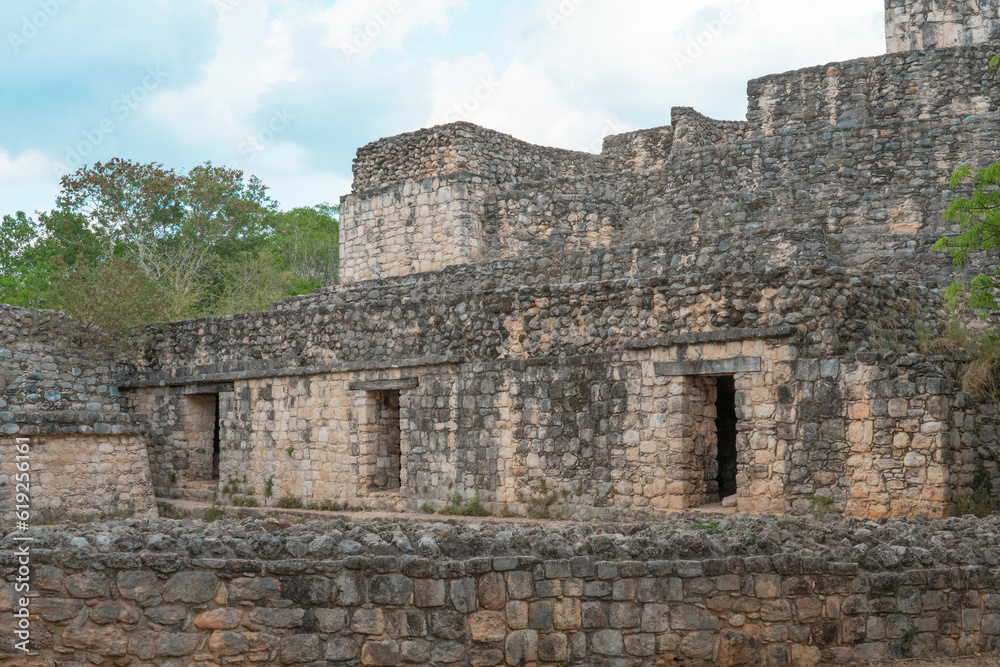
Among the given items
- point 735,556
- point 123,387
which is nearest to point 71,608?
point 735,556

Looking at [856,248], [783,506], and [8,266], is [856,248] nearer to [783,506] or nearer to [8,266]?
[783,506]

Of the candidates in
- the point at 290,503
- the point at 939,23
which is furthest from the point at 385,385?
the point at 939,23

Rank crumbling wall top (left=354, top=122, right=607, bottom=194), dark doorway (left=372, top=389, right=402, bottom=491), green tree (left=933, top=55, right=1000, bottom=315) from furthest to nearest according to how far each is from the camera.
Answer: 1. crumbling wall top (left=354, top=122, right=607, bottom=194)
2. dark doorway (left=372, top=389, right=402, bottom=491)
3. green tree (left=933, top=55, right=1000, bottom=315)

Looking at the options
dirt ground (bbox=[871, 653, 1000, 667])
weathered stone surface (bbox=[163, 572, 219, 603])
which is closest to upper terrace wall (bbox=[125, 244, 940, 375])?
dirt ground (bbox=[871, 653, 1000, 667])

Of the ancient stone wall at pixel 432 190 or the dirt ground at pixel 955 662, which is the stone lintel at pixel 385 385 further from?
the dirt ground at pixel 955 662

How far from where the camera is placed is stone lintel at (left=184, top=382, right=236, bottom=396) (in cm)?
1428

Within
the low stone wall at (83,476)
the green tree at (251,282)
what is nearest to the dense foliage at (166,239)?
the green tree at (251,282)

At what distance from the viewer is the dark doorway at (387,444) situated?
12406 mm

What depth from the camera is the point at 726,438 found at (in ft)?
37.7

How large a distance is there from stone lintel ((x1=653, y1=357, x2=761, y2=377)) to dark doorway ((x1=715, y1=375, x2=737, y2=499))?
55.8 inches

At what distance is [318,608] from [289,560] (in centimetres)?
30

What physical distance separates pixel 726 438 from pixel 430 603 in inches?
269

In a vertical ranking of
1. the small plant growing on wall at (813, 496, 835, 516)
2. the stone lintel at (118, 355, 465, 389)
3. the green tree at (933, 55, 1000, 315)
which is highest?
the green tree at (933, 55, 1000, 315)

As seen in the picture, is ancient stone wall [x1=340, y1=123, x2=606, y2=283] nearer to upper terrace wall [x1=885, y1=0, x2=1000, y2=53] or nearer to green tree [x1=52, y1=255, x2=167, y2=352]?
green tree [x1=52, y1=255, x2=167, y2=352]
